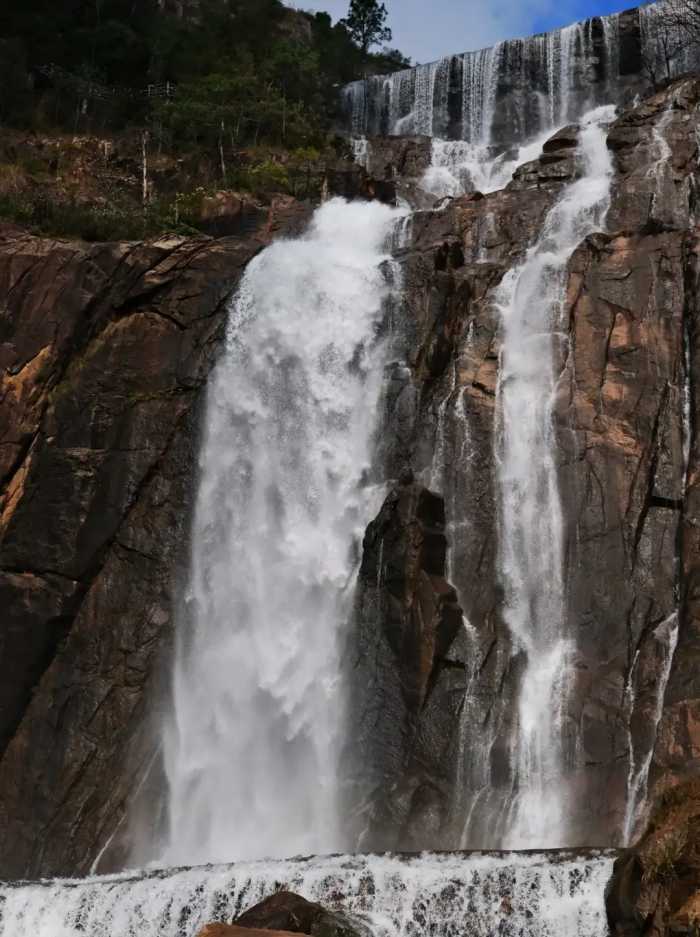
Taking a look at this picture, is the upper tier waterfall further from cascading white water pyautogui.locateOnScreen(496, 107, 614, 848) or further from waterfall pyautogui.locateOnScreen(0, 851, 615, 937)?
waterfall pyautogui.locateOnScreen(0, 851, 615, 937)

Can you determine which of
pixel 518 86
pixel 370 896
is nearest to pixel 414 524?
pixel 370 896

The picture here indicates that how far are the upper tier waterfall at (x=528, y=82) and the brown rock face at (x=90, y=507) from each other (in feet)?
66.1

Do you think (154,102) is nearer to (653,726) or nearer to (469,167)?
(469,167)

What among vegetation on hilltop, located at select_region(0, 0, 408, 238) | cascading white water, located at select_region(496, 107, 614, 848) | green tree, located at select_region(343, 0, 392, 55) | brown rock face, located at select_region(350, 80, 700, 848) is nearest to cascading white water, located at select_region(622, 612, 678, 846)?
brown rock face, located at select_region(350, 80, 700, 848)

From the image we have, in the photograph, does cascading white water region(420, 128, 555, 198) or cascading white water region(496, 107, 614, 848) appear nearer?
cascading white water region(496, 107, 614, 848)

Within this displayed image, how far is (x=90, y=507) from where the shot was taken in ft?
85.8

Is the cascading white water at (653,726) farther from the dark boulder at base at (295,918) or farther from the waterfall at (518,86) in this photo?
the waterfall at (518,86)

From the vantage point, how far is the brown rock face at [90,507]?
77.5 feet

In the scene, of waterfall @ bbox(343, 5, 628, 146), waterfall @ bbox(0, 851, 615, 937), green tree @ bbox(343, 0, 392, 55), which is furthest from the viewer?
green tree @ bbox(343, 0, 392, 55)

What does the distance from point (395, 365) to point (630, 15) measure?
1047 inches

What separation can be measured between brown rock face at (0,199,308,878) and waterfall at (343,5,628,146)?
2011 centimetres

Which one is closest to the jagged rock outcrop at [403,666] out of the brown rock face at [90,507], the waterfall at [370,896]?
the waterfall at [370,896]

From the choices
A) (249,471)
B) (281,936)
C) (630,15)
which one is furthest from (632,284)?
(630,15)

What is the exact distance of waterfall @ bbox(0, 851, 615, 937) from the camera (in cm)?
1511
